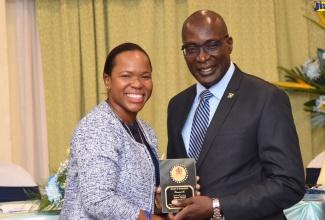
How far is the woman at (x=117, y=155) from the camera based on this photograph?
2.91 meters

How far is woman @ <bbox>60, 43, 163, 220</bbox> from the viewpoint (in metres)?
2.91

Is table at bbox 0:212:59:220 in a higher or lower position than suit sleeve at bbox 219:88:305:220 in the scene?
lower

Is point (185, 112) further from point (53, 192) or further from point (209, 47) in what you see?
point (53, 192)

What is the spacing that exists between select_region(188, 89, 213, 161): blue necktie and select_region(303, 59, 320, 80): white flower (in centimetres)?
341

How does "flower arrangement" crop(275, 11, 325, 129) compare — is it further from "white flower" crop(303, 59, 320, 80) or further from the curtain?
the curtain

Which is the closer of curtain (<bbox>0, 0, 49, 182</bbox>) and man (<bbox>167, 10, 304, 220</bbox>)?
man (<bbox>167, 10, 304, 220</bbox>)

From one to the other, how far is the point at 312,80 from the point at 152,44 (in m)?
Result: 1.68

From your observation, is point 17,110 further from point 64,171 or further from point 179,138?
point 179,138

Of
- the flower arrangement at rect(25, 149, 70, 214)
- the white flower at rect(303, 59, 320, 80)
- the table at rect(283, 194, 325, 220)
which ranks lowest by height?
the table at rect(283, 194, 325, 220)

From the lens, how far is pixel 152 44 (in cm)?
710

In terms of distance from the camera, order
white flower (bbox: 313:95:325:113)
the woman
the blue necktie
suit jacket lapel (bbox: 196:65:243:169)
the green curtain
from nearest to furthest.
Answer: the woman < suit jacket lapel (bbox: 196:65:243:169) < the blue necktie < white flower (bbox: 313:95:325:113) < the green curtain

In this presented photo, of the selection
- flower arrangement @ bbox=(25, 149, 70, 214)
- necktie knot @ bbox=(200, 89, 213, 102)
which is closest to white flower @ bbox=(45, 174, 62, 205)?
flower arrangement @ bbox=(25, 149, 70, 214)

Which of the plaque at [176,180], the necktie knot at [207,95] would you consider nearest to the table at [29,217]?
the plaque at [176,180]

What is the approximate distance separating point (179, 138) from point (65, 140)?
12.3ft
